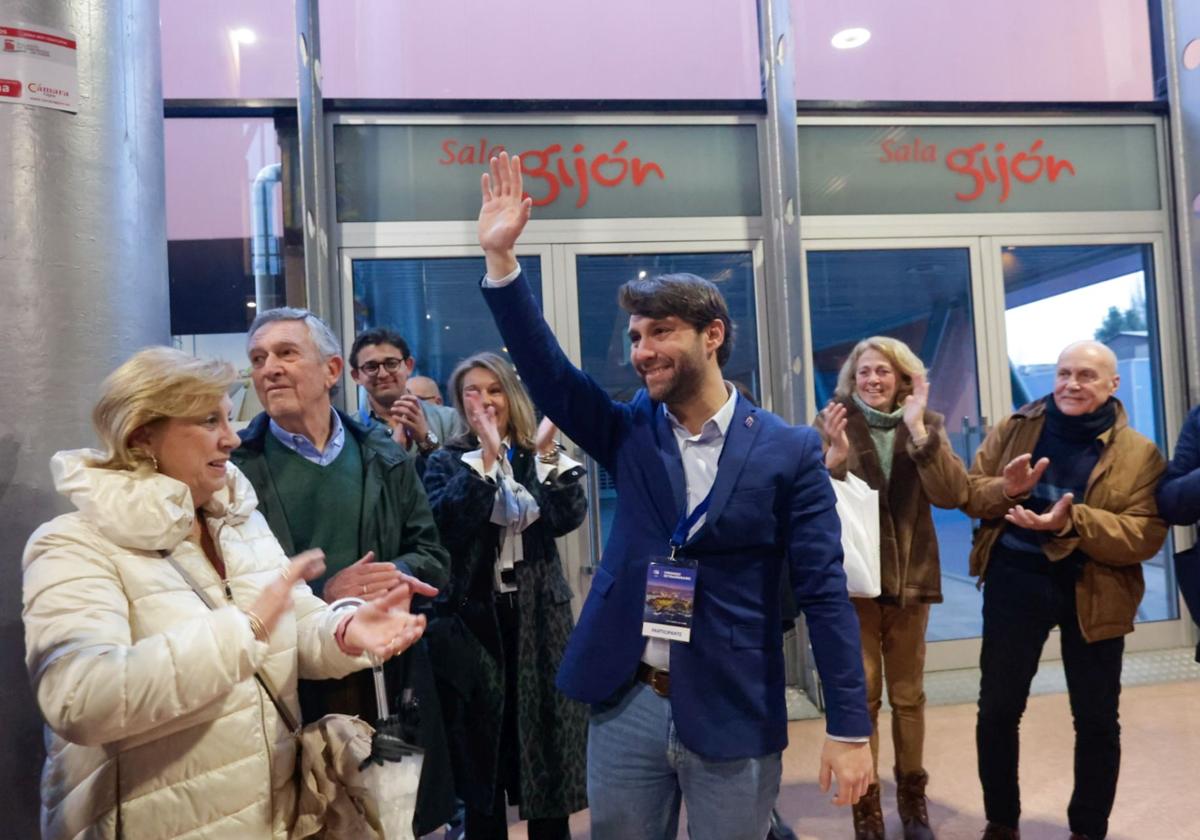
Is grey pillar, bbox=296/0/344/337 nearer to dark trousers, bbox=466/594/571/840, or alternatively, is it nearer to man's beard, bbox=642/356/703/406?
dark trousers, bbox=466/594/571/840

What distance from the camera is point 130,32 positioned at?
6.49 feet

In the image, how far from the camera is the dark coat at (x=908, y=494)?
303 cm

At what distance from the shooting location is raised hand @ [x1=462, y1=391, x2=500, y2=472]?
279 centimetres

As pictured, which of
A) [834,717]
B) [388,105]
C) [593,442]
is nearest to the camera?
[834,717]

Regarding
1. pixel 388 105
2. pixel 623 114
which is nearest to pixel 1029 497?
pixel 623 114

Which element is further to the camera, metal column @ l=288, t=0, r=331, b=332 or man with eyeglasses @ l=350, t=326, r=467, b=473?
metal column @ l=288, t=0, r=331, b=332

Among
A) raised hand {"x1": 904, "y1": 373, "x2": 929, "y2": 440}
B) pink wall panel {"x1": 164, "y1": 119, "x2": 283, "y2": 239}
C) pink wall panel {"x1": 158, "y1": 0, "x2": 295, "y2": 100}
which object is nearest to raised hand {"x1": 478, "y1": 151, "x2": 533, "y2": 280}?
raised hand {"x1": 904, "y1": 373, "x2": 929, "y2": 440}

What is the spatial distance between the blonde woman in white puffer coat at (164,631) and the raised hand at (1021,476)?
2115mm

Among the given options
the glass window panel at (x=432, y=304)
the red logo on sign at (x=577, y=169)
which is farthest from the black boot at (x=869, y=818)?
the red logo on sign at (x=577, y=169)

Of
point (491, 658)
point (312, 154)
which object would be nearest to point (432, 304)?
point (312, 154)

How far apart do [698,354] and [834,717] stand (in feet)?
2.53

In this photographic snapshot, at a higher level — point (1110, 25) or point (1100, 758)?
point (1110, 25)

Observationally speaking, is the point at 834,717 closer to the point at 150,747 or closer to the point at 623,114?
the point at 150,747

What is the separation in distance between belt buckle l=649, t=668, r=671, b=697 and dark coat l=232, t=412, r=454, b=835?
2.57 ft
